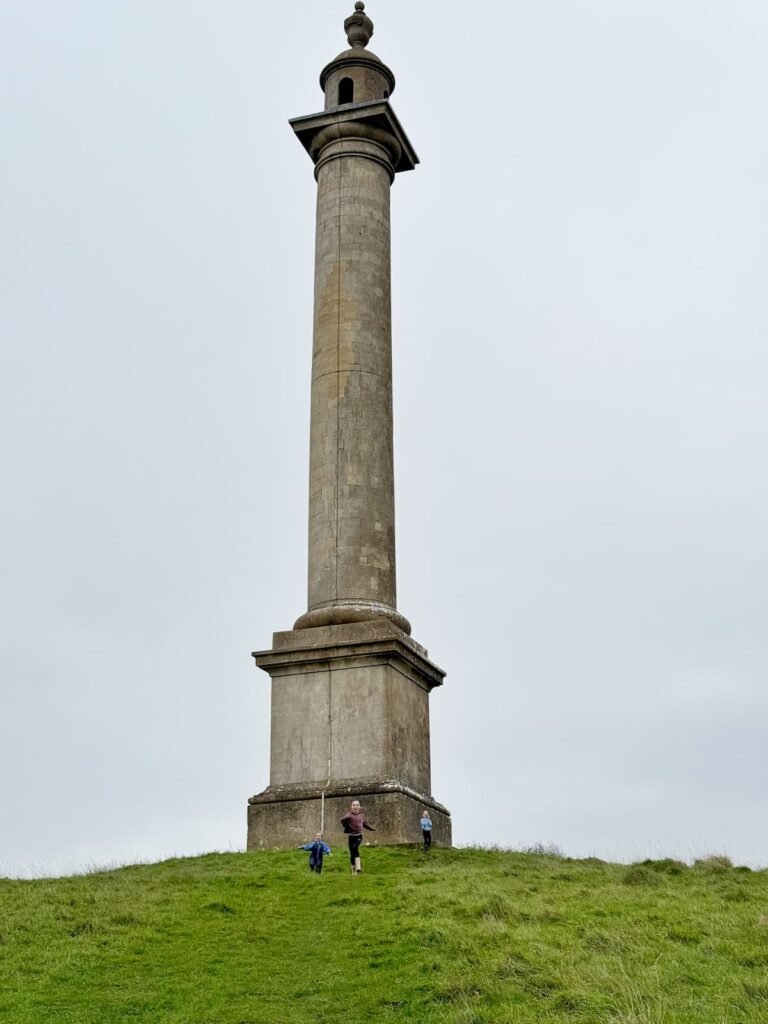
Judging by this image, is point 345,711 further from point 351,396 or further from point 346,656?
point 351,396

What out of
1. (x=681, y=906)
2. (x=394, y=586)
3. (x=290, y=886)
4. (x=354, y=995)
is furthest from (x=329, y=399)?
(x=354, y=995)

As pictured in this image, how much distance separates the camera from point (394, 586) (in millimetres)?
24906

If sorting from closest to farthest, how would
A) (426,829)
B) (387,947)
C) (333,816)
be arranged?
(387,947) → (426,829) → (333,816)

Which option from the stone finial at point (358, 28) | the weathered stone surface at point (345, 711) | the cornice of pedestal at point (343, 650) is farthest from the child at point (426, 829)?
the stone finial at point (358, 28)

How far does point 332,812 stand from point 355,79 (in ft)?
53.9

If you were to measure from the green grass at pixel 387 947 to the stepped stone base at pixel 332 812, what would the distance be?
8.33ft

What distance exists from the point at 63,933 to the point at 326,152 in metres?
18.6

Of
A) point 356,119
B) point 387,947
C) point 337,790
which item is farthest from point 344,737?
point 356,119

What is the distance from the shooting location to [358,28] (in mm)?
30469

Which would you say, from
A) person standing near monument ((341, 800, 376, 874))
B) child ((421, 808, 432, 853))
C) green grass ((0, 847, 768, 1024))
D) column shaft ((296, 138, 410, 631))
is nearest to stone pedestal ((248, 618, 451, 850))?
child ((421, 808, 432, 853))

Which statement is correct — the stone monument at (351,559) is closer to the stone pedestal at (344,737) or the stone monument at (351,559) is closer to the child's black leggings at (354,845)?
the stone pedestal at (344,737)

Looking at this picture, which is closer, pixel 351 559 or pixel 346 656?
pixel 346 656

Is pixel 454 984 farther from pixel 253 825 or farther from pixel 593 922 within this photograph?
pixel 253 825

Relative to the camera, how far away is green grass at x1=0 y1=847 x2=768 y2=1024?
11.1m
